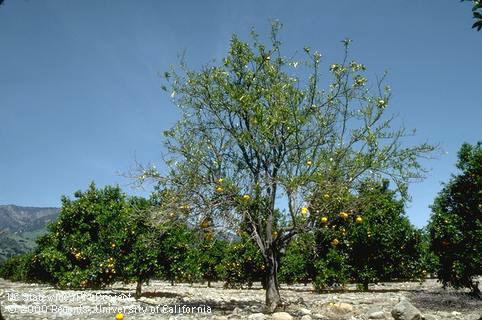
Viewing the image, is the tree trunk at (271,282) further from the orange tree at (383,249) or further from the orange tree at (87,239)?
the orange tree at (383,249)

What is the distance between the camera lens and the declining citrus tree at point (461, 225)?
63.5ft

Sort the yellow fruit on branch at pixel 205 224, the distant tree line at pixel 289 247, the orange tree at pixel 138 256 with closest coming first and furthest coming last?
the yellow fruit on branch at pixel 205 224, the distant tree line at pixel 289 247, the orange tree at pixel 138 256

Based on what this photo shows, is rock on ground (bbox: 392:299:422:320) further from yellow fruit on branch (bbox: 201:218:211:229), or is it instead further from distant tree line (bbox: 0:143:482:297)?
yellow fruit on branch (bbox: 201:218:211:229)

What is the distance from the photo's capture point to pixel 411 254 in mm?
37750

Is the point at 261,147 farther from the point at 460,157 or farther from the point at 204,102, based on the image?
the point at 460,157

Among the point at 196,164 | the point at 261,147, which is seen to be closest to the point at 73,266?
the point at 196,164

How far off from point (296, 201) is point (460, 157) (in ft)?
41.1

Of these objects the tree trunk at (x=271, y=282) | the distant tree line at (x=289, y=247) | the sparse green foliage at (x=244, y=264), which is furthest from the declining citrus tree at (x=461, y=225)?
the sparse green foliage at (x=244, y=264)

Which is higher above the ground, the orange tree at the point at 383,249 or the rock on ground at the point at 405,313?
the orange tree at the point at 383,249

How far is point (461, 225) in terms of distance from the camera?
66.2 feet

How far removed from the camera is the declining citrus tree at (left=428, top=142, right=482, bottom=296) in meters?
19.4

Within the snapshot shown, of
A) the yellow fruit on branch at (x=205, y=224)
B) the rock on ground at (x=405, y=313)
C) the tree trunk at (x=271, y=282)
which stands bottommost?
the rock on ground at (x=405, y=313)

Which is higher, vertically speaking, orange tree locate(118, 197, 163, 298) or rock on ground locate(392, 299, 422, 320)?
orange tree locate(118, 197, 163, 298)

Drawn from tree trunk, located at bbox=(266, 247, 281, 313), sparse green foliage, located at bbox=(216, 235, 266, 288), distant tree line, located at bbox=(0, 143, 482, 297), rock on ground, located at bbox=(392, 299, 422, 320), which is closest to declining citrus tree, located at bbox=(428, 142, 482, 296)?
distant tree line, located at bbox=(0, 143, 482, 297)
